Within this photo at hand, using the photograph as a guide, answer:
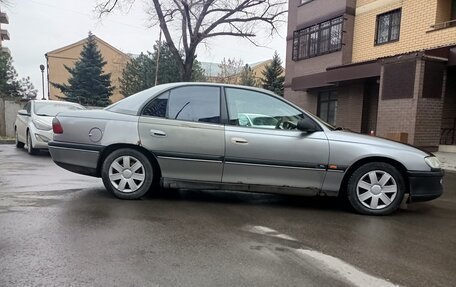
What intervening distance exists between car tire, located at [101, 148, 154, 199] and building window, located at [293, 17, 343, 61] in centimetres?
1584

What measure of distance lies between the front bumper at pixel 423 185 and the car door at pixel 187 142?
2.54m

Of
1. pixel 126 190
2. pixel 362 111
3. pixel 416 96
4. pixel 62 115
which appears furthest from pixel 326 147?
pixel 362 111

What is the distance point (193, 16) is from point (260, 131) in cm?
1854

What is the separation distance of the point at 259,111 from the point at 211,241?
7.22 ft

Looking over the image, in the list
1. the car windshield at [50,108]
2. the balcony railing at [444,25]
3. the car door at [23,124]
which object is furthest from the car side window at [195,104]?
the balcony railing at [444,25]

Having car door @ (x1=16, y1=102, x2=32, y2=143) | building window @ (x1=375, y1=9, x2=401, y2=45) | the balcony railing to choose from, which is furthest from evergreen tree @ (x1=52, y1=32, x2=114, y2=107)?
the balcony railing

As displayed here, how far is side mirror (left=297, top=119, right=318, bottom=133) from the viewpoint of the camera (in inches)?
204

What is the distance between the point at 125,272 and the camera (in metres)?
3.03

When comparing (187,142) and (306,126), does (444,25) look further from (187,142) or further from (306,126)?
(187,142)

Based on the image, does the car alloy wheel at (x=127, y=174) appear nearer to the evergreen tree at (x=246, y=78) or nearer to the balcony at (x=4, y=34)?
the evergreen tree at (x=246, y=78)

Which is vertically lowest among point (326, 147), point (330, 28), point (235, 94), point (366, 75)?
point (326, 147)

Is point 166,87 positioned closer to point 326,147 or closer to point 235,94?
point 235,94

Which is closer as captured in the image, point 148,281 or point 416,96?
point 148,281

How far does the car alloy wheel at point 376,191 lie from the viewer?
5.16 metres
